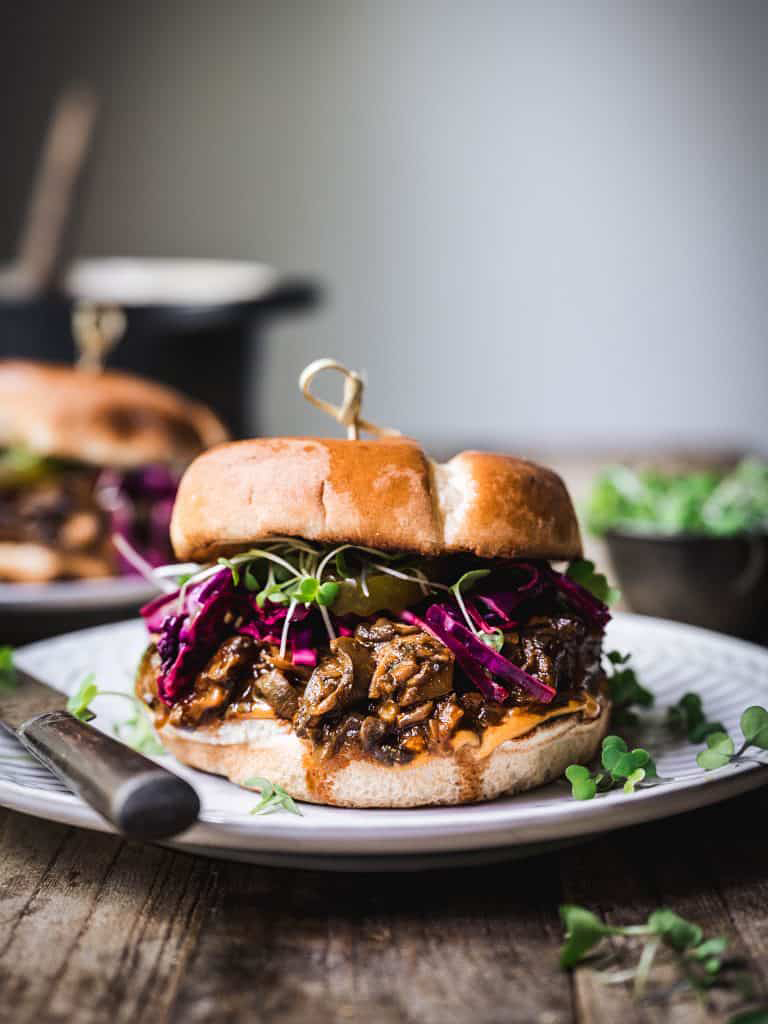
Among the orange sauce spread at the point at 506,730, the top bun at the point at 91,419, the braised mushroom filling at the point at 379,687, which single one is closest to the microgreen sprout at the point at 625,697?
the braised mushroom filling at the point at 379,687

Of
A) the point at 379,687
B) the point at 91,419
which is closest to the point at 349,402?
the point at 379,687

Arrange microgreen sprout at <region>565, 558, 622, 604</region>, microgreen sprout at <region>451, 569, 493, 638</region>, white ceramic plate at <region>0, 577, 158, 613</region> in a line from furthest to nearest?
white ceramic plate at <region>0, 577, 158, 613</region>
microgreen sprout at <region>565, 558, 622, 604</region>
microgreen sprout at <region>451, 569, 493, 638</region>

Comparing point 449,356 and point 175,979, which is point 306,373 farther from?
point 449,356

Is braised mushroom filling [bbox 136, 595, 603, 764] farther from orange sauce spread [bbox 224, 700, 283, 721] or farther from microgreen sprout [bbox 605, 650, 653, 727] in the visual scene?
microgreen sprout [bbox 605, 650, 653, 727]

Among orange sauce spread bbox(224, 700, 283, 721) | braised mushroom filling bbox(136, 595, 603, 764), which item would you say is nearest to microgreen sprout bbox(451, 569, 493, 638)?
braised mushroom filling bbox(136, 595, 603, 764)

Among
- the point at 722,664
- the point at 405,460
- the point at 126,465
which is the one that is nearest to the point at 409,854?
the point at 405,460

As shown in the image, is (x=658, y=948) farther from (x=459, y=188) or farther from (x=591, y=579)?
(x=459, y=188)
